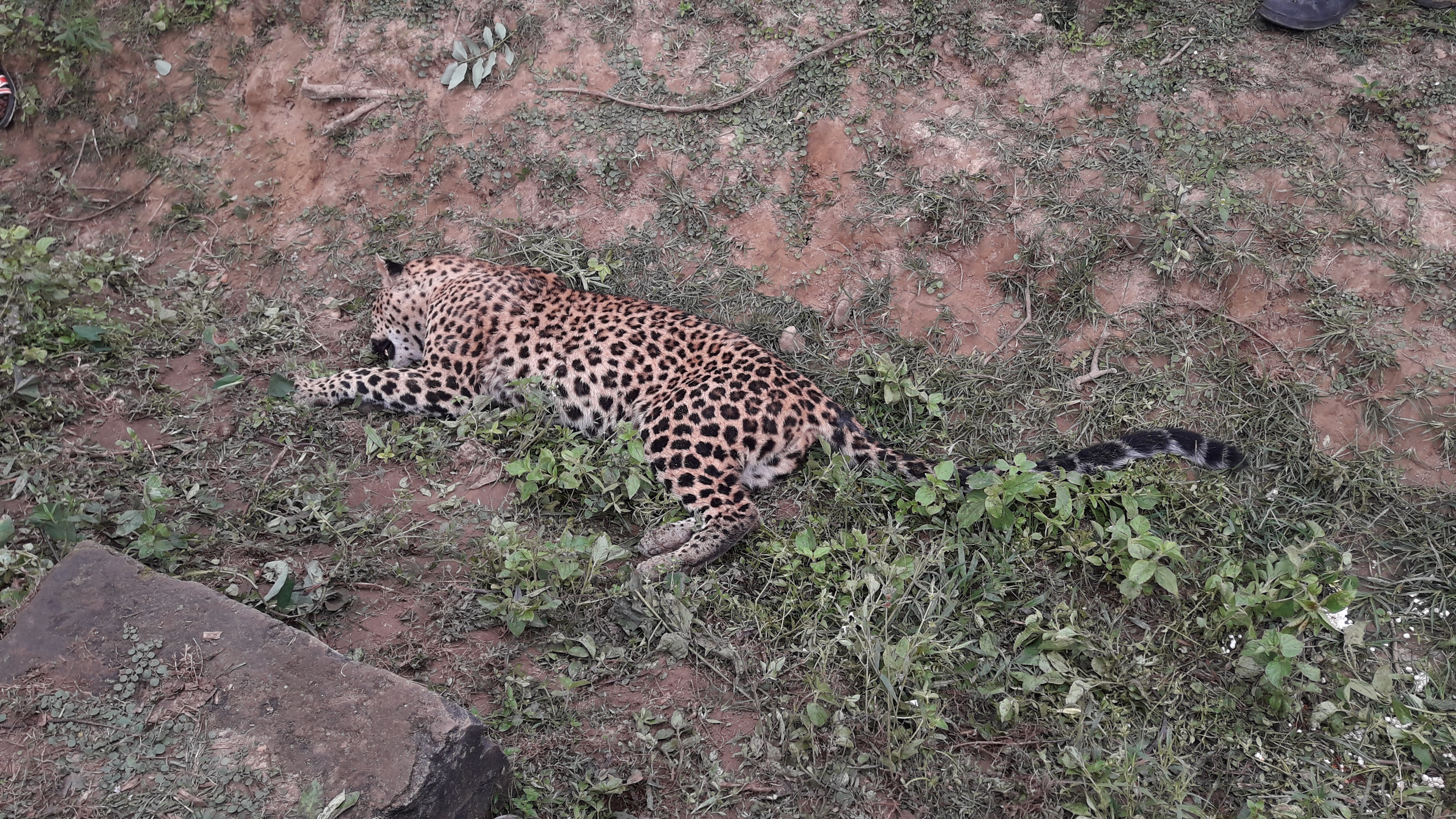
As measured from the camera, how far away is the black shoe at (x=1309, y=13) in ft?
20.8

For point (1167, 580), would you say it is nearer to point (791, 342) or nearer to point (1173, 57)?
point (791, 342)

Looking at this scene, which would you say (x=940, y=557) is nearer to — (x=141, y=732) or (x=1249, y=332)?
(x=1249, y=332)

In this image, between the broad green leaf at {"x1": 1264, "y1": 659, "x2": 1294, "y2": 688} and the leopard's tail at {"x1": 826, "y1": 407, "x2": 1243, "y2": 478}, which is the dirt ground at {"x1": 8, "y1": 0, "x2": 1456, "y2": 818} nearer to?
the leopard's tail at {"x1": 826, "y1": 407, "x2": 1243, "y2": 478}

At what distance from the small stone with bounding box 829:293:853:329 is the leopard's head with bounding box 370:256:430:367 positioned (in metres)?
2.85

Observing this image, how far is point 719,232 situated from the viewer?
6648 millimetres

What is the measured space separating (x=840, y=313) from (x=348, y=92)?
15.1ft

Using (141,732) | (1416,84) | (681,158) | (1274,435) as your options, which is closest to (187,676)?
(141,732)

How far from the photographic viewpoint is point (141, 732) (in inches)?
128

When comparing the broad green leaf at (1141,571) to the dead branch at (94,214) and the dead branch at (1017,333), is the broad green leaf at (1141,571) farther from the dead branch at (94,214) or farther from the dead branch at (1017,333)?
the dead branch at (94,214)

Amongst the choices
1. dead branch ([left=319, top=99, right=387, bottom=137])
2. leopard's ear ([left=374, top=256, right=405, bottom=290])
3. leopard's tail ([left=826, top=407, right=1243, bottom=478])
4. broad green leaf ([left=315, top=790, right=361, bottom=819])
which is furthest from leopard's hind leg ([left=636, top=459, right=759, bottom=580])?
dead branch ([left=319, top=99, right=387, bottom=137])

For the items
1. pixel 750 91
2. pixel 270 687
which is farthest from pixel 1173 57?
pixel 270 687

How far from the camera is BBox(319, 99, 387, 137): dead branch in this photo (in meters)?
7.34

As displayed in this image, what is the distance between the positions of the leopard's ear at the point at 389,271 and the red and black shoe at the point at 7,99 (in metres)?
3.94

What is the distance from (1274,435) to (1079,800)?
109 inches
